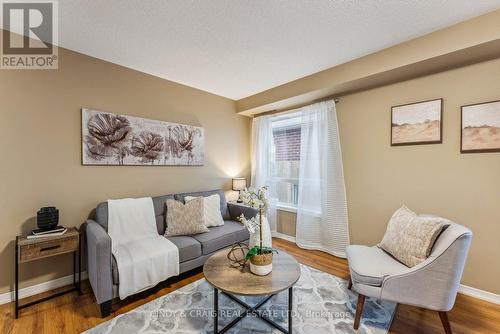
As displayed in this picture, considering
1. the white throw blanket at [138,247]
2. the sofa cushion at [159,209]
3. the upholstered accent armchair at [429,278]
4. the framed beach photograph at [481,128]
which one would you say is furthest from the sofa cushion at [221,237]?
the framed beach photograph at [481,128]

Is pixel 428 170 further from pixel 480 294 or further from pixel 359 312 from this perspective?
pixel 359 312

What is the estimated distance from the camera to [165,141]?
3.00m

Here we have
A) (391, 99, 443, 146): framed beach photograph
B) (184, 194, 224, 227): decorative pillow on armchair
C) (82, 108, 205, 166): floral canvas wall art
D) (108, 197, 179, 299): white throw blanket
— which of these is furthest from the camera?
(184, 194, 224, 227): decorative pillow on armchair

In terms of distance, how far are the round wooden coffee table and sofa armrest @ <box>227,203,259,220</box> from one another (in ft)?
3.73

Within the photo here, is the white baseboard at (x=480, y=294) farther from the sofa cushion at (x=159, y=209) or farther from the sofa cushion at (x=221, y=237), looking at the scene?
the sofa cushion at (x=159, y=209)

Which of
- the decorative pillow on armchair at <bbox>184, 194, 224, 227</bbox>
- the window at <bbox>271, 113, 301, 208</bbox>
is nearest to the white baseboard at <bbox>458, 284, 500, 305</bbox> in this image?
the window at <bbox>271, 113, 301, 208</bbox>

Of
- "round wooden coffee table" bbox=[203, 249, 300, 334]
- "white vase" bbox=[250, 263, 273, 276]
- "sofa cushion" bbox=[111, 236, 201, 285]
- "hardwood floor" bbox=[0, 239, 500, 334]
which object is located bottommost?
"hardwood floor" bbox=[0, 239, 500, 334]

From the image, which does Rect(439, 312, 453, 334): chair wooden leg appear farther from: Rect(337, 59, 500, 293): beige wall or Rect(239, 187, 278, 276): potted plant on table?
Rect(239, 187, 278, 276): potted plant on table

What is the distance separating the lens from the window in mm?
3639

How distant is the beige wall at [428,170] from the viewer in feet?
6.57

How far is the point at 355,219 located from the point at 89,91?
3636mm

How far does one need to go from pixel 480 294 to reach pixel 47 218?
13.7 feet

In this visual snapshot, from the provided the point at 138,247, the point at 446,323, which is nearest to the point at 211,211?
the point at 138,247

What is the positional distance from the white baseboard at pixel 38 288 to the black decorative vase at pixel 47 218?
0.65 metres
